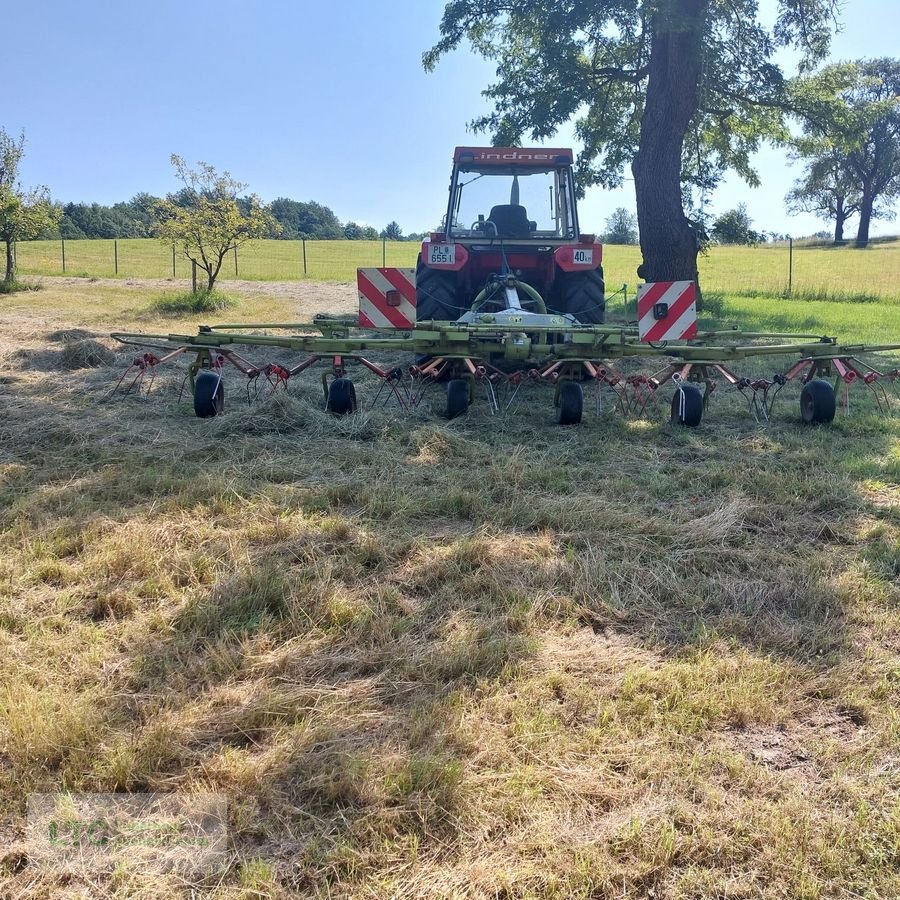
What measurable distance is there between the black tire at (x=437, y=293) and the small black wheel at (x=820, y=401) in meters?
3.52

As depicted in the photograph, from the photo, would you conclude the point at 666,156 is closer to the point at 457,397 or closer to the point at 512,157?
the point at 512,157

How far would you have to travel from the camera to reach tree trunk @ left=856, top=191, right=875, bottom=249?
48.4 metres

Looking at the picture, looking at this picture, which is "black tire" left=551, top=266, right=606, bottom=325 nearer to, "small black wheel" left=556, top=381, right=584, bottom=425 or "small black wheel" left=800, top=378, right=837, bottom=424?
"small black wheel" left=556, top=381, right=584, bottom=425

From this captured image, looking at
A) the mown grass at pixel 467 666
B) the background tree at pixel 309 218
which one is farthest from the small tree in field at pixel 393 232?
the mown grass at pixel 467 666

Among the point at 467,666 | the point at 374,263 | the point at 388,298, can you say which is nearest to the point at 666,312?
the point at 388,298

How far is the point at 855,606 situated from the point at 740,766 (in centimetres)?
111

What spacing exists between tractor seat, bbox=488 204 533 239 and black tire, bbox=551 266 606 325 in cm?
67

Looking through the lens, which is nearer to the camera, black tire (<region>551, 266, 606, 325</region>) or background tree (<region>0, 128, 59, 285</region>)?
black tire (<region>551, 266, 606, 325</region>)

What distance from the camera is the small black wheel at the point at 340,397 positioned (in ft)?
16.7

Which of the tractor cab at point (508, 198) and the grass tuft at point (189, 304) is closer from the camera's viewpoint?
the tractor cab at point (508, 198)

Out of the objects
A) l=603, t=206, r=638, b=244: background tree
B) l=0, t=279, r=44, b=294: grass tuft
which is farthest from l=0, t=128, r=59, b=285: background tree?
l=603, t=206, r=638, b=244: background tree

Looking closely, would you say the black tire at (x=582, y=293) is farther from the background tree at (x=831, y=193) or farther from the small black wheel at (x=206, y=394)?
the background tree at (x=831, y=193)

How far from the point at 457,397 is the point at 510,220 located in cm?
352

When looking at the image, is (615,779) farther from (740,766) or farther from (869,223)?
(869,223)
